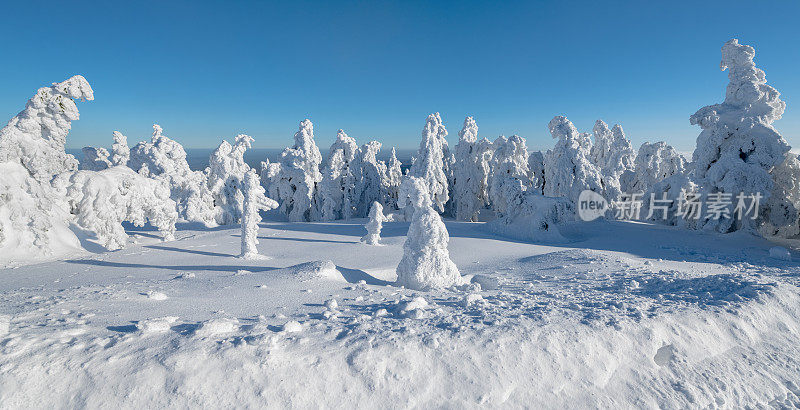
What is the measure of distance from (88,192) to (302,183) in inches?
715

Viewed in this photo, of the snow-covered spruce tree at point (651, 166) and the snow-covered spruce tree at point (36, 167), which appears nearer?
the snow-covered spruce tree at point (36, 167)

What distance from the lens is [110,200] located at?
40.2ft

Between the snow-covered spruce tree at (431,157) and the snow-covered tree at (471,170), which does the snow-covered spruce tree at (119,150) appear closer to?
the snow-covered spruce tree at (431,157)

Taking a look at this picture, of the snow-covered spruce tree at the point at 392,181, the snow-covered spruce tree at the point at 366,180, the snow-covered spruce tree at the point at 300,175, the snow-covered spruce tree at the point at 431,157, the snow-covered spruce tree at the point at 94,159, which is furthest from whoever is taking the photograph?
the snow-covered spruce tree at the point at 392,181

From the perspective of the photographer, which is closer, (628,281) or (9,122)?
(628,281)

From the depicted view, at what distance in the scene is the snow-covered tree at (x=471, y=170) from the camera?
32562 millimetres

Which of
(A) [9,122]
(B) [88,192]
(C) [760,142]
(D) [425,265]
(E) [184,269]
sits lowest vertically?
(E) [184,269]

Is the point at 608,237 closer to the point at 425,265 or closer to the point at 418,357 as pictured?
the point at 425,265

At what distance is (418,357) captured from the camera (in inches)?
154

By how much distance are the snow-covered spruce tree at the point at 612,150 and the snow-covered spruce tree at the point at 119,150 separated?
45072mm

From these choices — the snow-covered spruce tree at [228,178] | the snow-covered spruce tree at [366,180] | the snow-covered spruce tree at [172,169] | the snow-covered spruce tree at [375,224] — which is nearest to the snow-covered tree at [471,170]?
the snow-covered spruce tree at [366,180]

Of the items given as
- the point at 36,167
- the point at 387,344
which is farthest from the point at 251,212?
the point at 387,344

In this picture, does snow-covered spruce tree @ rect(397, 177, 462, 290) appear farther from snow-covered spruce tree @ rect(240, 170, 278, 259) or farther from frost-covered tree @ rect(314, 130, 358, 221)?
frost-covered tree @ rect(314, 130, 358, 221)

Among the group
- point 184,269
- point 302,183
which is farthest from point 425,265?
point 302,183
